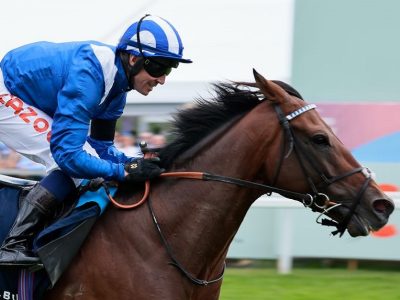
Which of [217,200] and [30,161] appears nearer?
[217,200]

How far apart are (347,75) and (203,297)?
18.9ft

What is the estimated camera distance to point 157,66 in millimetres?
4152

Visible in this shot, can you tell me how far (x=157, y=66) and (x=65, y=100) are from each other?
0.53m

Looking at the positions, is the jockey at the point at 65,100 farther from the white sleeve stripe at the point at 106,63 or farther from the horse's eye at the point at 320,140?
the horse's eye at the point at 320,140

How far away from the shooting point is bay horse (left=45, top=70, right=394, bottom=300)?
155 inches

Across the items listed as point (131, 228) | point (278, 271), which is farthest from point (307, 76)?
point (131, 228)

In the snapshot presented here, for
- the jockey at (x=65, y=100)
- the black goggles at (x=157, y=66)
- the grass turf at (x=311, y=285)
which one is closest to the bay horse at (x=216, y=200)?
the jockey at (x=65, y=100)

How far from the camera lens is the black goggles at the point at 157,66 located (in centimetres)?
413

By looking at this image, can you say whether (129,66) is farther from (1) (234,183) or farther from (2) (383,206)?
(2) (383,206)

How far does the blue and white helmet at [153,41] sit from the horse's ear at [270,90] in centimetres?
42

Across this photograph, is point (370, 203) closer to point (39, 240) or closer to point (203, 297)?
point (203, 297)

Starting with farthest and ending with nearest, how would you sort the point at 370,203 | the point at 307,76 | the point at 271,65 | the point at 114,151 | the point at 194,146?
the point at 271,65 → the point at 307,76 → the point at 114,151 → the point at 194,146 → the point at 370,203

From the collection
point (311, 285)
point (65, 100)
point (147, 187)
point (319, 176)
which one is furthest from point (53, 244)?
point (311, 285)

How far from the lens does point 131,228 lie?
4027 millimetres
